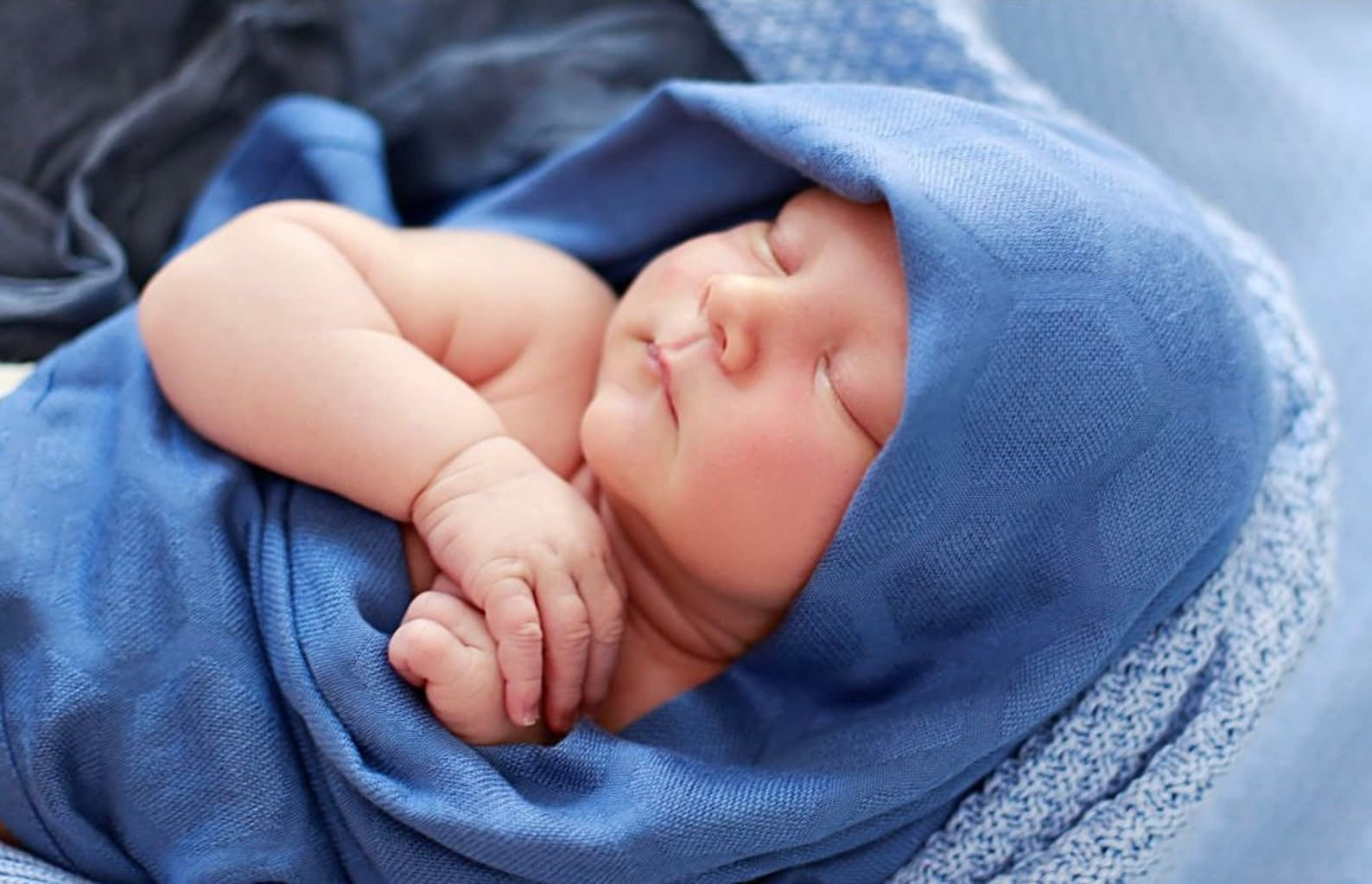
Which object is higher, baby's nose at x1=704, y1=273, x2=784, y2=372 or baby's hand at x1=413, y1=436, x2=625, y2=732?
baby's nose at x1=704, y1=273, x2=784, y2=372

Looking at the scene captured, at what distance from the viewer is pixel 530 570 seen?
895 millimetres

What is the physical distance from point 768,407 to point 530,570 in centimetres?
19

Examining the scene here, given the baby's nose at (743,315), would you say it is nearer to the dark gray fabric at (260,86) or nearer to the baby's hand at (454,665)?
the baby's hand at (454,665)

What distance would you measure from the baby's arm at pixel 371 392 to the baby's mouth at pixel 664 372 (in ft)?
0.33

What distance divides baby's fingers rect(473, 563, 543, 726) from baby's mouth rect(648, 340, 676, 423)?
148 millimetres

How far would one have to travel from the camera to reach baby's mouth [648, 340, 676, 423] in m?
0.92

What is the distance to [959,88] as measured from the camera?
3.99 ft

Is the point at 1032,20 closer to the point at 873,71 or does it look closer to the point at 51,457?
the point at 873,71

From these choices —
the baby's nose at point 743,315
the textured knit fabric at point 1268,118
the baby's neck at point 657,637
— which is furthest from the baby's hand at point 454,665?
the textured knit fabric at point 1268,118

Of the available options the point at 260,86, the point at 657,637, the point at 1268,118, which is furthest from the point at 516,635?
the point at 1268,118

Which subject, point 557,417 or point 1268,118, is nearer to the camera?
point 557,417

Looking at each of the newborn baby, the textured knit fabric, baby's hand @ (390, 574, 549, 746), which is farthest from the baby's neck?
the textured knit fabric

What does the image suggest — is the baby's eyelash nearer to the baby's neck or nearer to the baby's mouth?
the baby's mouth

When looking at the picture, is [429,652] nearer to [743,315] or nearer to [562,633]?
[562,633]
